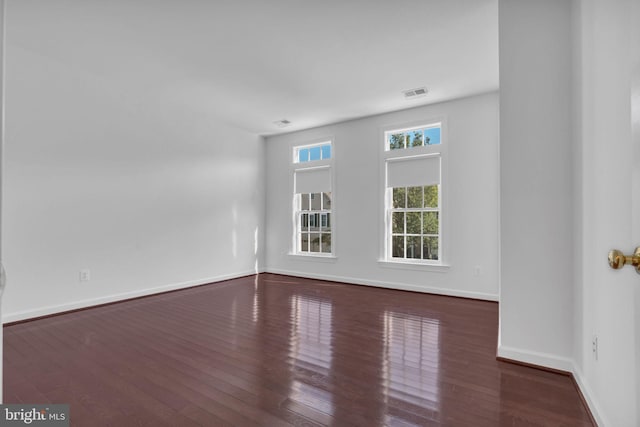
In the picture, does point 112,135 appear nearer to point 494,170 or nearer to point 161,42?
point 161,42

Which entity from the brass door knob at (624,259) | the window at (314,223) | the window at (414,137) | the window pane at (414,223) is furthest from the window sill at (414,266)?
the brass door knob at (624,259)

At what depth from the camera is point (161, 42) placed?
3396 mm

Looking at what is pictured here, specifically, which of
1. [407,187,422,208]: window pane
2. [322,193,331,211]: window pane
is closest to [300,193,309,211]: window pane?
[322,193,331,211]: window pane

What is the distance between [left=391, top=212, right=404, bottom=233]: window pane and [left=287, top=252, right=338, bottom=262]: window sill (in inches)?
48.0

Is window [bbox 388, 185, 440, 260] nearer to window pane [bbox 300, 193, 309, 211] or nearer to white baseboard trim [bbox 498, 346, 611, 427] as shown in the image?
window pane [bbox 300, 193, 309, 211]

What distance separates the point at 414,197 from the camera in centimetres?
541

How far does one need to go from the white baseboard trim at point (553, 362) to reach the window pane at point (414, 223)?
2.79 metres

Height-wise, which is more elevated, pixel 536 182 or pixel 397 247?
pixel 536 182

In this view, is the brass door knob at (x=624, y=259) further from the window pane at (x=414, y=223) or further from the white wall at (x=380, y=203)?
the window pane at (x=414, y=223)

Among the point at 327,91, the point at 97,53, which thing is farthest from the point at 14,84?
the point at 327,91

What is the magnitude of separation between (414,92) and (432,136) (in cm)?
87

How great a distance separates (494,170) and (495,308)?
1.83 m

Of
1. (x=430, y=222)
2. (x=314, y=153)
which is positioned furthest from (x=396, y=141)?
(x=314, y=153)

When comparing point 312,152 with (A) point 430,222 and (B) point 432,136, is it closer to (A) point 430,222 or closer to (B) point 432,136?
(B) point 432,136
